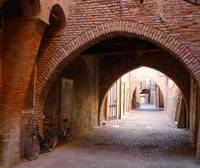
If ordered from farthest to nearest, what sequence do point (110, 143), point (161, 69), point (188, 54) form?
point (161, 69) < point (110, 143) < point (188, 54)

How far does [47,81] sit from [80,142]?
3018 millimetres

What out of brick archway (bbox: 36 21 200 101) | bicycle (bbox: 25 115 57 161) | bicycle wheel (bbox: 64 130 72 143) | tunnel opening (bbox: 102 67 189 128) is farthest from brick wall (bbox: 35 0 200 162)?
tunnel opening (bbox: 102 67 189 128)

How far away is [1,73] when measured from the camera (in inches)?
272

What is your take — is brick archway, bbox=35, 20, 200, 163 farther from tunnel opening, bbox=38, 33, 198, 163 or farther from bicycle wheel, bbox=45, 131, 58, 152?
tunnel opening, bbox=38, 33, 198, 163

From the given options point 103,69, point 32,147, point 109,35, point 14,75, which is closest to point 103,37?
point 109,35

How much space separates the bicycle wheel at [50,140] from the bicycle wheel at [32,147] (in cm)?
70

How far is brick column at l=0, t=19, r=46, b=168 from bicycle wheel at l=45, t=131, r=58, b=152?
152 centimetres

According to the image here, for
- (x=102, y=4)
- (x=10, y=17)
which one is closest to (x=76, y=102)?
(x=102, y=4)

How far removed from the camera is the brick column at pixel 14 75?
6.79 m

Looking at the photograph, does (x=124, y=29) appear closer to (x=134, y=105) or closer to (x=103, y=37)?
(x=103, y=37)

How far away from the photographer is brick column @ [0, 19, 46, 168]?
679 centimetres

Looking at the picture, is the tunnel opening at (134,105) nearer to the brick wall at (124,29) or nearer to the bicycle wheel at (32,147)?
the brick wall at (124,29)

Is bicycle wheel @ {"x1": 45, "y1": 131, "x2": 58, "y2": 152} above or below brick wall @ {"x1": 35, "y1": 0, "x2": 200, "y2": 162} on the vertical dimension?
below

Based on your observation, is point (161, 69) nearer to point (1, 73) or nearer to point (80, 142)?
point (80, 142)
